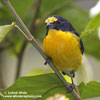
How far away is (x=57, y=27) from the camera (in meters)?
1.82

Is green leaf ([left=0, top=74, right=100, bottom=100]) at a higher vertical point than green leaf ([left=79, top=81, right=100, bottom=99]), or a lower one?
higher

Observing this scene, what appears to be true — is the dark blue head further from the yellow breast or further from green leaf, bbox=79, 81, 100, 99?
green leaf, bbox=79, 81, 100, 99

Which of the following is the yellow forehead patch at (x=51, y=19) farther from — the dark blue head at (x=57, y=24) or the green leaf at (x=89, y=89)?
the green leaf at (x=89, y=89)

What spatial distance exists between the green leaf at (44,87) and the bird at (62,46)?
235mm

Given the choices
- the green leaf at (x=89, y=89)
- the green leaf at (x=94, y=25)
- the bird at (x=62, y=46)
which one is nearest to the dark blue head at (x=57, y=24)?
A: the bird at (x=62, y=46)

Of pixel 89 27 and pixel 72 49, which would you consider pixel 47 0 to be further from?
pixel 89 27

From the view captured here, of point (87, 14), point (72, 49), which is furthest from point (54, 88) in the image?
point (87, 14)

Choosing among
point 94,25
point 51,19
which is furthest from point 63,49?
point 94,25

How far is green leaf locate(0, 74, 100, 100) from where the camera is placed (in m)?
1.43

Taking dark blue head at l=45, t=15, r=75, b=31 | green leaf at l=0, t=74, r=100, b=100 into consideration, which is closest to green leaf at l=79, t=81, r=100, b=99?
green leaf at l=0, t=74, r=100, b=100

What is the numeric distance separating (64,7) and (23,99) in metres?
1.04

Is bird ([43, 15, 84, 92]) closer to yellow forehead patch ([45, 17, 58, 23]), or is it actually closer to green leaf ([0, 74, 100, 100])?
yellow forehead patch ([45, 17, 58, 23])

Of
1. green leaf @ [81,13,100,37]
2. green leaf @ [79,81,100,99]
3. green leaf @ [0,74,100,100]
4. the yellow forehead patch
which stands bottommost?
green leaf @ [79,81,100,99]

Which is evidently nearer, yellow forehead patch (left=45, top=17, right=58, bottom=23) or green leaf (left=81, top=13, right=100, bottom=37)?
green leaf (left=81, top=13, right=100, bottom=37)
